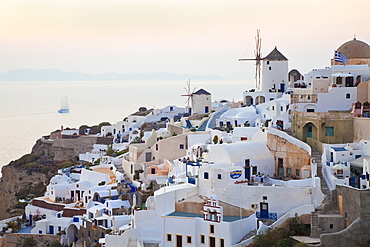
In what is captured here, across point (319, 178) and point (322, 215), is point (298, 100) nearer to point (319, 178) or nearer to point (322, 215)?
point (319, 178)

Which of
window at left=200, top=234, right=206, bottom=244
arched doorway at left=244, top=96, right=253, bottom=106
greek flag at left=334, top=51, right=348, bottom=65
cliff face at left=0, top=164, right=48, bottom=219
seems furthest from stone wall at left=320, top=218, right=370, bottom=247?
cliff face at left=0, top=164, right=48, bottom=219

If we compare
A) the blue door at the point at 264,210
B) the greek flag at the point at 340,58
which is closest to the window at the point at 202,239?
the blue door at the point at 264,210

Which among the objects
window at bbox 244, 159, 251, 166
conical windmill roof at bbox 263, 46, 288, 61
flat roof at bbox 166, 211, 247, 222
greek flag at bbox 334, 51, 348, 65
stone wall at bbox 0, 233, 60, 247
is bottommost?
stone wall at bbox 0, 233, 60, 247

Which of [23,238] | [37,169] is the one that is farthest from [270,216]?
[37,169]

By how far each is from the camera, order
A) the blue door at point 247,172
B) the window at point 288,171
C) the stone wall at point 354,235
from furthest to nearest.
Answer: the window at point 288,171 < the blue door at point 247,172 < the stone wall at point 354,235

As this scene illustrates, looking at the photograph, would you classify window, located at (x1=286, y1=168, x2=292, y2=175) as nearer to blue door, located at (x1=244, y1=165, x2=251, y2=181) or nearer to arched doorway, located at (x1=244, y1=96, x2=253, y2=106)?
blue door, located at (x1=244, y1=165, x2=251, y2=181)

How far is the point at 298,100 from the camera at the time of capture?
31484 mm

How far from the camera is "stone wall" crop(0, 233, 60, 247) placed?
3141cm

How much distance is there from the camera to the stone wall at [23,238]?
31.4 meters

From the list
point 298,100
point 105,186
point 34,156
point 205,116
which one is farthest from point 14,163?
point 298,100

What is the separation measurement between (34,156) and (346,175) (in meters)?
34.1

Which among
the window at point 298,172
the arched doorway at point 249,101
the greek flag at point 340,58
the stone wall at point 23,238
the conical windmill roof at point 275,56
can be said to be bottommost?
the stone wall at point 23,238

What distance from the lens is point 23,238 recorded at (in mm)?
32062

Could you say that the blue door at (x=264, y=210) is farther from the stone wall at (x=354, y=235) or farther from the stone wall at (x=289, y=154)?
the stone wall at (x=354, y=235)
